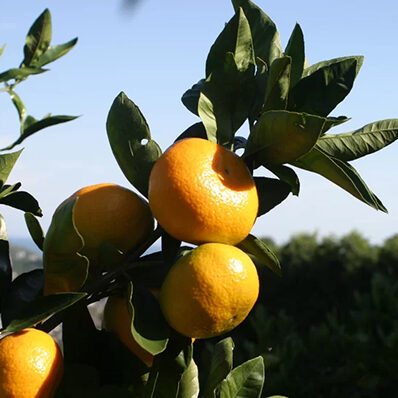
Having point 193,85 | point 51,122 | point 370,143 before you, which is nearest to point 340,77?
point 370,143

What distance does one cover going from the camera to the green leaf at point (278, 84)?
0.89 m

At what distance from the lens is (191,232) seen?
0.87 metres

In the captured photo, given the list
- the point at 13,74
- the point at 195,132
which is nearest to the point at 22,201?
the point at 195,132

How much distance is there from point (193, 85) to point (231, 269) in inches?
16.4

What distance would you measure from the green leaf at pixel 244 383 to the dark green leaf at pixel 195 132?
0.38m

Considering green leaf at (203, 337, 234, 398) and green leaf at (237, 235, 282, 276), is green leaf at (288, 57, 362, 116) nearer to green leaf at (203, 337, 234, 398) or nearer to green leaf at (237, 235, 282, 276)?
green leaf at (237, 235, 282, 276)

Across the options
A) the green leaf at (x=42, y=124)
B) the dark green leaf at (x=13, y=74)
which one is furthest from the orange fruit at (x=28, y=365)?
the dark green leaf at (x=13, y=74)

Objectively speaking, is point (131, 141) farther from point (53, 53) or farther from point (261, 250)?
point (53, 53)

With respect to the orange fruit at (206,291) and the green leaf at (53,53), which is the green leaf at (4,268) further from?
the green leaf at (53,53)

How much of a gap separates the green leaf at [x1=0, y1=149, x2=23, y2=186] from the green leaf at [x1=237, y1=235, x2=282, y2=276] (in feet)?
1.25

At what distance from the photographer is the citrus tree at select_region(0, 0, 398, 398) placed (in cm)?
85

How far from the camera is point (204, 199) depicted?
87cm

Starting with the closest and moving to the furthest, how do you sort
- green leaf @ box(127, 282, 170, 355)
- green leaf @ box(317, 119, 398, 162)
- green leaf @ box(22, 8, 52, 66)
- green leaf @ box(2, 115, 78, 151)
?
1. green leaf @ box(127, 282, 170, 355)
2. green leaf @ box(317, 119, 398, 162)
3. green leaf @ box(2, 115, 78, 151)
4. green leaf @ box(22, 8, 52, 66)

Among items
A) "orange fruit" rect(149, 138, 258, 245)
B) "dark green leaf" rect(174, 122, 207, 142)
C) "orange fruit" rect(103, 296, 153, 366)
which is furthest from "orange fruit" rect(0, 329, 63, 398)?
"dark green leaf" rect(174, 122, 207, 142)
